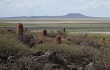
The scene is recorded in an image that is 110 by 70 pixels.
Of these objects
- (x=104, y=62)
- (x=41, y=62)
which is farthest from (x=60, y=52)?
(x=41, y=62)

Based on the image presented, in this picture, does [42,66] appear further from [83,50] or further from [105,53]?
[83,50]

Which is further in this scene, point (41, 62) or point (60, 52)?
point (60, 52)

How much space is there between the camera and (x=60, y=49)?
922 inches

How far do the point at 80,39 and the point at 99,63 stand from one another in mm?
21651

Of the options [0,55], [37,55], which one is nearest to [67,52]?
[37,55]

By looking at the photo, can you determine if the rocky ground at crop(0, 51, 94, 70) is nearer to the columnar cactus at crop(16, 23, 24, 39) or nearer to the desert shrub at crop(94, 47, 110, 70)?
the desert shrub at crop(94, 47, 110, 70)

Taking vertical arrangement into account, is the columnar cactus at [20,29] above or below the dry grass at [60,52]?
above

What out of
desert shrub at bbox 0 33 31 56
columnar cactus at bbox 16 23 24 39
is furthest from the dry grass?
columnar cactus at bbox 16 23 24 39

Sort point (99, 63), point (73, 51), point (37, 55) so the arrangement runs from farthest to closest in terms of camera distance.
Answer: point (73, 51)
point (37, 55)
point (99, 63)

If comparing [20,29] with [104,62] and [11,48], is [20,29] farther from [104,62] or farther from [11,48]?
[104,62]

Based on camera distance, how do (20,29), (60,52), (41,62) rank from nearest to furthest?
(41,62)
(60,52)
(20,29)

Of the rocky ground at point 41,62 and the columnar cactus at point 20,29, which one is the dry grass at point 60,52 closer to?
the rocky ground at point 41,62

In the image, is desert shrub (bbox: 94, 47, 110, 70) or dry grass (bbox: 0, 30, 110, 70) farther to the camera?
desert shrub (bbox: 94, 47, 110, 70)

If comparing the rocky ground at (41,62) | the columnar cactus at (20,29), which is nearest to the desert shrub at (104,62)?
the rocky ground at (41,62)
